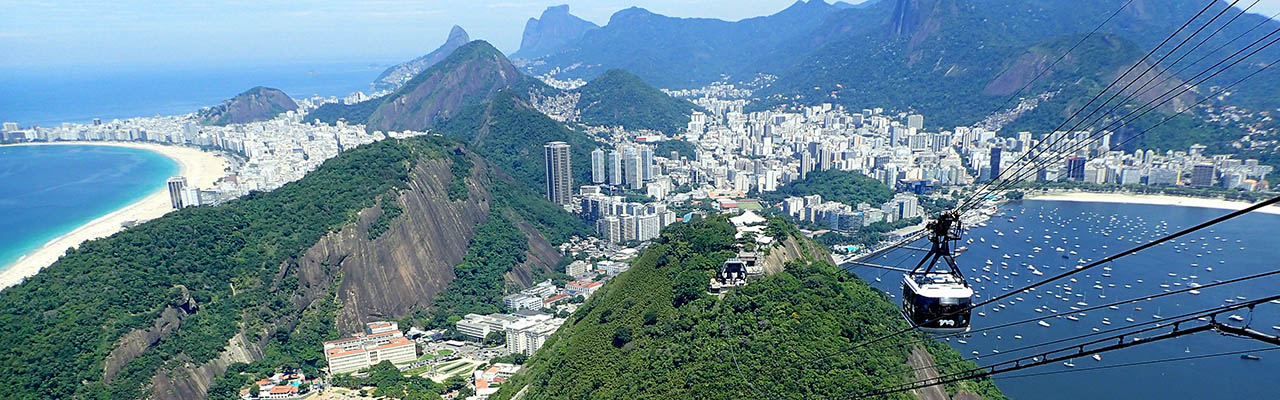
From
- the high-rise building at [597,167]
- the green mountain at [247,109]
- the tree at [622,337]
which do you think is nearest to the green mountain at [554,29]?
the green mountain at [247,109]

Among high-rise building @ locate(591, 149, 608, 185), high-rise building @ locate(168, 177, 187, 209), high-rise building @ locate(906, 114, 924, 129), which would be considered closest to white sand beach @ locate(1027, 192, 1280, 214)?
high-rise building @ locate(906, 114, 924, 129)

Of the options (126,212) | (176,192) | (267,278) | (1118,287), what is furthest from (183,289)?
(1118,287)

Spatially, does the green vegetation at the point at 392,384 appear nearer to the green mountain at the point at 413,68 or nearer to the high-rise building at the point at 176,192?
the high-rise building at the point at 176,192

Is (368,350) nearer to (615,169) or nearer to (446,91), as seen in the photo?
(615,169)

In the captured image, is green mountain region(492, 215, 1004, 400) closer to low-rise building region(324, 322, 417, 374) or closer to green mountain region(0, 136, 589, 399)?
low-rise building region(324, 322, 417, 374)

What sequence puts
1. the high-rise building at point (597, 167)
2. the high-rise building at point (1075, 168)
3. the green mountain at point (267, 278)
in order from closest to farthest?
the green mountain at point (267, 278), the high-rise building at point (1075, 168), the high-rise building at point (597, 167)

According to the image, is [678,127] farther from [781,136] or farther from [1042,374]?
[1042,374]
